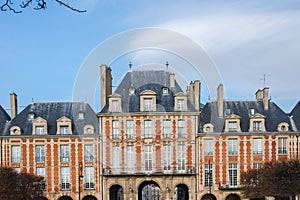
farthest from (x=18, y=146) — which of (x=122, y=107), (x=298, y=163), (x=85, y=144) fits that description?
(x=298, y=163)

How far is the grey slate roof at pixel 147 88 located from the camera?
1489 inches

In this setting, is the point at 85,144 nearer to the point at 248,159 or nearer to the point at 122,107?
the point at 122,107

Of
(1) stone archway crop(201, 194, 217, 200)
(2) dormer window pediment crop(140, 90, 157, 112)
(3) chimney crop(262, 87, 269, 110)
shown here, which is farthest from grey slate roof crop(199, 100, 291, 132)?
(1) stone archway crop(201, 194, 217, 200)

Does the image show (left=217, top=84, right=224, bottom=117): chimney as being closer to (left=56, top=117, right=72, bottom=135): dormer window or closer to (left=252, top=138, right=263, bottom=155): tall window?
(left=252, top=138, right=263, bottom=155): tall window

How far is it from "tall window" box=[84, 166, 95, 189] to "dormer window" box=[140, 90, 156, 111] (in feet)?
19.1

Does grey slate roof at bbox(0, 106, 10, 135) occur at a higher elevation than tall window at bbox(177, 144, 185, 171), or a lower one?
higher

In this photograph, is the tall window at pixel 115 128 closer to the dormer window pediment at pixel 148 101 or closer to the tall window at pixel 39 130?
the dormer window pediment at pixel 148 101

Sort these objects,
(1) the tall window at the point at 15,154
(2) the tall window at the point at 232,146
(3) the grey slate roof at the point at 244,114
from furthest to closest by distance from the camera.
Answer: (3) the grey slate roof at the point at 244,114 → (2) the tall window at the point at 232,146 → (1) the tall window at the point at 15,154

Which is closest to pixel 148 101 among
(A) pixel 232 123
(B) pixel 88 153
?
(B) pixel 88 153

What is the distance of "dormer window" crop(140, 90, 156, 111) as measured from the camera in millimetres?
37281

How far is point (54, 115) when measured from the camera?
128 ft

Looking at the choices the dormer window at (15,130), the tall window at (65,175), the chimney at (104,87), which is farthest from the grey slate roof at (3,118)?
the chimney at (104,87)

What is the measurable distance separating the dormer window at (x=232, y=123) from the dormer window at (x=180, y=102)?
3340 millimetres

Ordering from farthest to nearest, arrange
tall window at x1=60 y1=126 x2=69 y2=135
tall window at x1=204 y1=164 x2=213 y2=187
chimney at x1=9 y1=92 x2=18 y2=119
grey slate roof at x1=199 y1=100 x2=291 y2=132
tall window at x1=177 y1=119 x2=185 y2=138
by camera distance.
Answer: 1. chimney at x1=9 y1=92 x2=18 y2=119
2. grey slate roof at x1=199 y1=100 x2=291 y2=132
3. tall window at x1=60 y1=126 x2=69 y2=135
4. tall window at x1=177 y1=119 x2=185 y2=138
5. tall window at x1=204 y1=164 x2=213 y2=187
